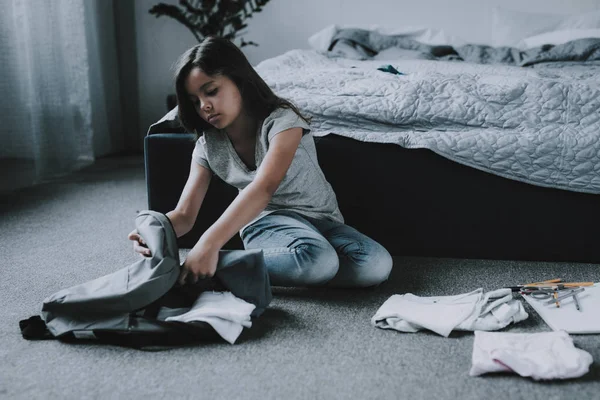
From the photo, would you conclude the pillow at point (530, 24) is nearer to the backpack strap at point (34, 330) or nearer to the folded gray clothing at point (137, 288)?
the folded gray clothing at point (137, 288)

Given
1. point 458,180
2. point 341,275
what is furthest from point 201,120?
point 458,180

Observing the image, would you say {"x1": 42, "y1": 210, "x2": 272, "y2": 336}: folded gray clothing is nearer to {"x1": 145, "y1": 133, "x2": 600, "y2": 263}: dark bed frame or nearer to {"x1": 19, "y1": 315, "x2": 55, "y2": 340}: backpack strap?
{"x1": 19, "y1": 315, "x2": 55, "y2": 340}: backpack strap

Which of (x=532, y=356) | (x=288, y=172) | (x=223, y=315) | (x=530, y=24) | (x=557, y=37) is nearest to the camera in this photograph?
(x=532, y=356)

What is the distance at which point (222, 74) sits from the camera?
1.35 metres

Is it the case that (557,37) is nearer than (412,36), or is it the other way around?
(557,37)

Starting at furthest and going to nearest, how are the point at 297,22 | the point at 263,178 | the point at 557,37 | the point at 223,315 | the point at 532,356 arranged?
the point at 297,22 → the point at 557,37 → the point at 263,178 → the point at 223,315 → the point at 532,356

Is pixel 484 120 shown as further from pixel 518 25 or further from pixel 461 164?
pixel 518 25

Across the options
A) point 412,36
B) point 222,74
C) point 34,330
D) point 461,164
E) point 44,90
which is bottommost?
point 34,330

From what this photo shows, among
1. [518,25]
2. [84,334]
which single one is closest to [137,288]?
[84,334]

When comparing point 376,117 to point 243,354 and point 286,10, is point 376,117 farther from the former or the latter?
point 286,10

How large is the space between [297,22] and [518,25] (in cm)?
120

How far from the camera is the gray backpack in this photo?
113 centimetres

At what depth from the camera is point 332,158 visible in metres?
1.61

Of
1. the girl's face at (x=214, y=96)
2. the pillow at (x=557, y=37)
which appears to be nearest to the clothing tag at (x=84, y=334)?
the girl's face at (x=214, y=96)
